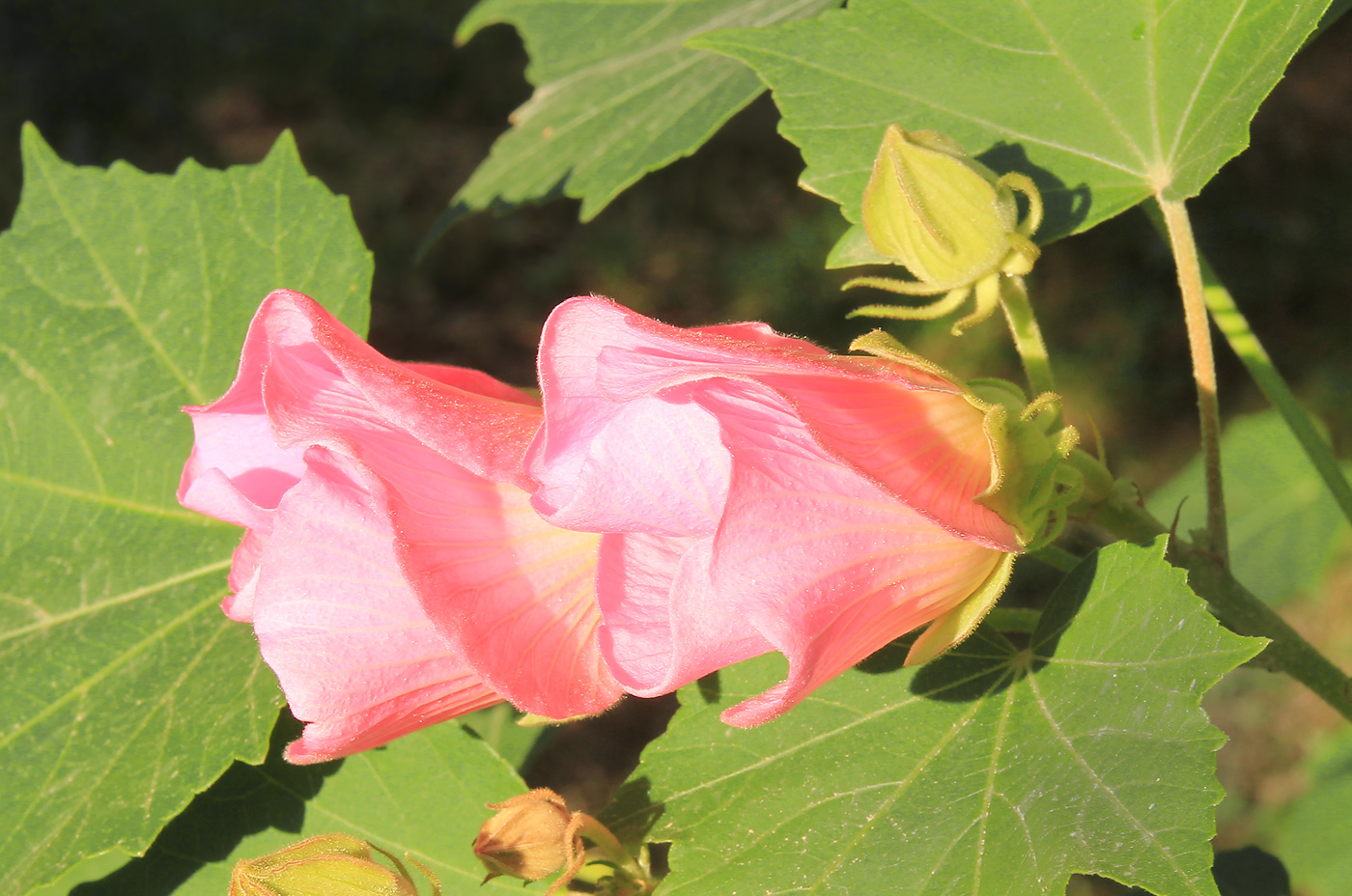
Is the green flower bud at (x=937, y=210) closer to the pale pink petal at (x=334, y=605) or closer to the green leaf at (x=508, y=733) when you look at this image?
the pale pink petal at (x=334, y=605)

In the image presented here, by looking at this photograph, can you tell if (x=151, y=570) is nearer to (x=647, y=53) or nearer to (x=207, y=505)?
(x=207, y=505)

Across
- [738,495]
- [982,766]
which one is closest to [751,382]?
[738,495]

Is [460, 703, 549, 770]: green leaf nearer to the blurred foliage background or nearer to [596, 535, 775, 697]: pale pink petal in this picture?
[596, 535, 775, 697]: pale pink petal

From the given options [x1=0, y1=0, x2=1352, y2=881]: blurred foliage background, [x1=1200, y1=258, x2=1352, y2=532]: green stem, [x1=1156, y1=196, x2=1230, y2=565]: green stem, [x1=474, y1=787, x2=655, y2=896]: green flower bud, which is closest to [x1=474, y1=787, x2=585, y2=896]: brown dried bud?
[x1=474, y1=787, x2=655, y2=896]: green flower bud

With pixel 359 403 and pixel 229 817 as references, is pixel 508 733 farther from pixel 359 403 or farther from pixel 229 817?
pixel 359 403

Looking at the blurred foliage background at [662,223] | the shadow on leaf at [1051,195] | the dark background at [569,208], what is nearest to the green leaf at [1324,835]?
the blurred foliage background at [662,223]
